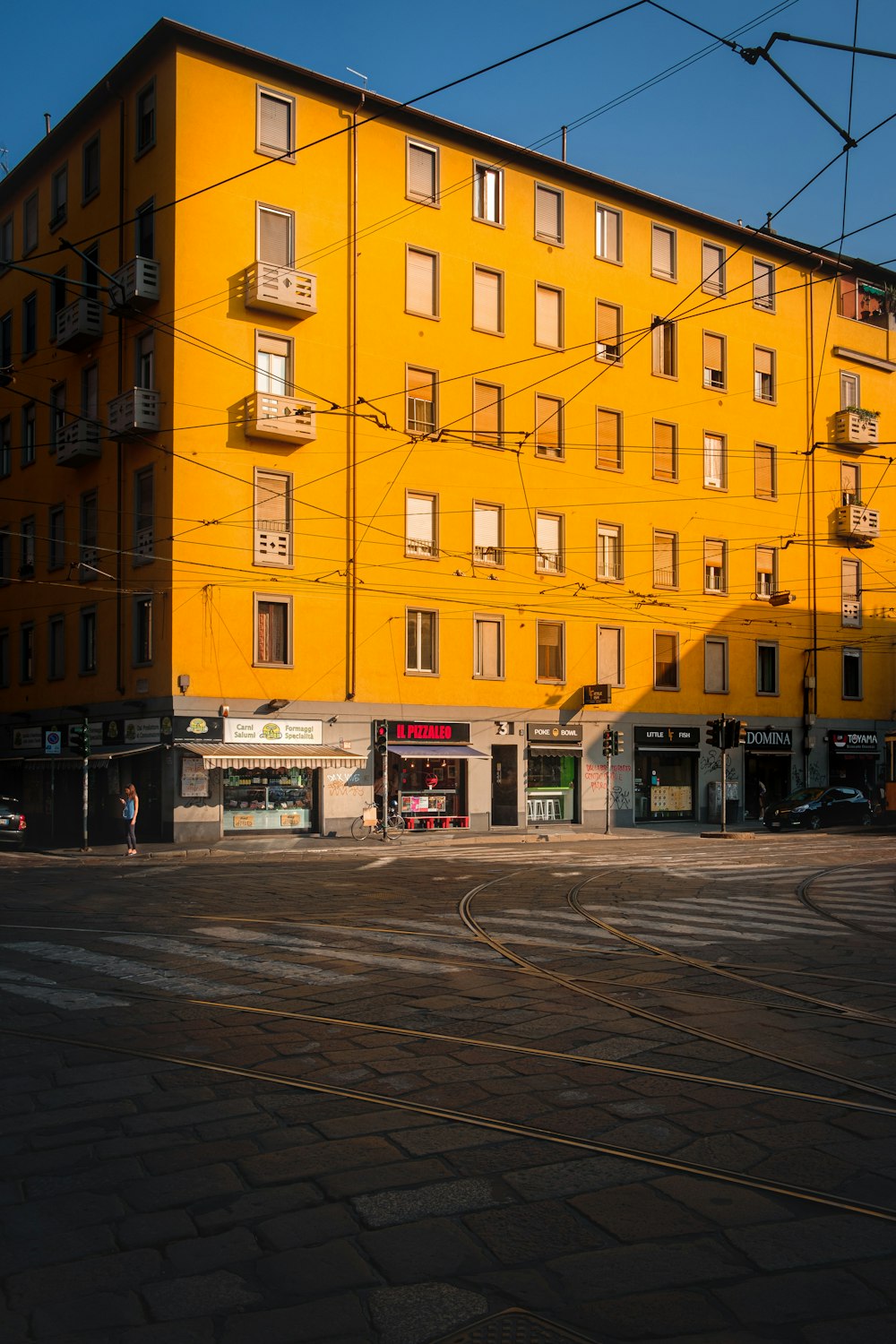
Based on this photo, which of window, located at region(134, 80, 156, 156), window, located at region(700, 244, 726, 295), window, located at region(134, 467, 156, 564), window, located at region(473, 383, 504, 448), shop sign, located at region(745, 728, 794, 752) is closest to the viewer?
window, located at region(134, 467, 156, 564)

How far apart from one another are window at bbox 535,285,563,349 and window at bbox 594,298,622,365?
4.48ft

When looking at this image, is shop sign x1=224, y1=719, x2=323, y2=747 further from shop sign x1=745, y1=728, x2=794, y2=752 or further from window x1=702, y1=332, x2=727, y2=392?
window x1=702, y1=332, x2=727, y2=392

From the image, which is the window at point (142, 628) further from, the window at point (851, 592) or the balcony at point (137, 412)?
the window at point (851, 592)

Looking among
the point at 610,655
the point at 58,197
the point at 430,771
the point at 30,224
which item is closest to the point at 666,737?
the point at 610,655

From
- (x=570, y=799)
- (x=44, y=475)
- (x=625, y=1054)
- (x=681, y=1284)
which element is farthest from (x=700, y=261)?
(x=681, y=1284)

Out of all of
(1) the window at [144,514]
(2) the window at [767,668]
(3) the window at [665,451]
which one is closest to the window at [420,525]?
(1) the window at [144,514]

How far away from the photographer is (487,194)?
35.0 meters

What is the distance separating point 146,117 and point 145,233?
2.96m

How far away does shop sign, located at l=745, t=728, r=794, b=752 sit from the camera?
4047 cm

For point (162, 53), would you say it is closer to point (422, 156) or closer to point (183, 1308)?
point (422, 156)

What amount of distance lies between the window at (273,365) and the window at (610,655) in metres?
12.2

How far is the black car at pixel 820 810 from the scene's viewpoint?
3597 cm

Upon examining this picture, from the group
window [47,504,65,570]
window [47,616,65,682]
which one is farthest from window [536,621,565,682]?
window [47,504,65,570]

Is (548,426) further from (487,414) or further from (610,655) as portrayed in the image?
(610,655)
